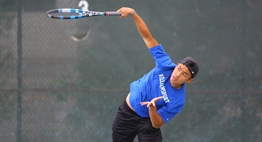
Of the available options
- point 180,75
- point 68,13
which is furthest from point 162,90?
point 68,13

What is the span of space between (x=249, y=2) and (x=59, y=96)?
235cm

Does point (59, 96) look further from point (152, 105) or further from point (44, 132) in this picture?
point (152, 105)

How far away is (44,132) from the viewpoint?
5.84 meters

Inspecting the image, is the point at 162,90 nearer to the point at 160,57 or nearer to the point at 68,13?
the point at 160,57

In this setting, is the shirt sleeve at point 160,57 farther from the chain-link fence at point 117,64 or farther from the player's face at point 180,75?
the chain-link fence at point 117,64

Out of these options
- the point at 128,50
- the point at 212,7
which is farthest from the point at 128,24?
the point at 212,7

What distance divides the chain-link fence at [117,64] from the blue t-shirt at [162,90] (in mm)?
1576

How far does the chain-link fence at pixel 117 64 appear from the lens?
5645 mm

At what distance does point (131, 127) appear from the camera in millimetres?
4246

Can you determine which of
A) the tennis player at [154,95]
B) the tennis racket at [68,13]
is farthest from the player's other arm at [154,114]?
the tennis racket at [68,13]

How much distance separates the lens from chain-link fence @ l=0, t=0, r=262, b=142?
564 centimetres

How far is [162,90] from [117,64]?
173 cm

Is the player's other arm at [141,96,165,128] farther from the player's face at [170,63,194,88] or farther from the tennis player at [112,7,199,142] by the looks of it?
the player's face at [170,63,194,88]

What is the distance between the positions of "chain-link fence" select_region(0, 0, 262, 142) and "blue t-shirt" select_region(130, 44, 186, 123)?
1.58m
